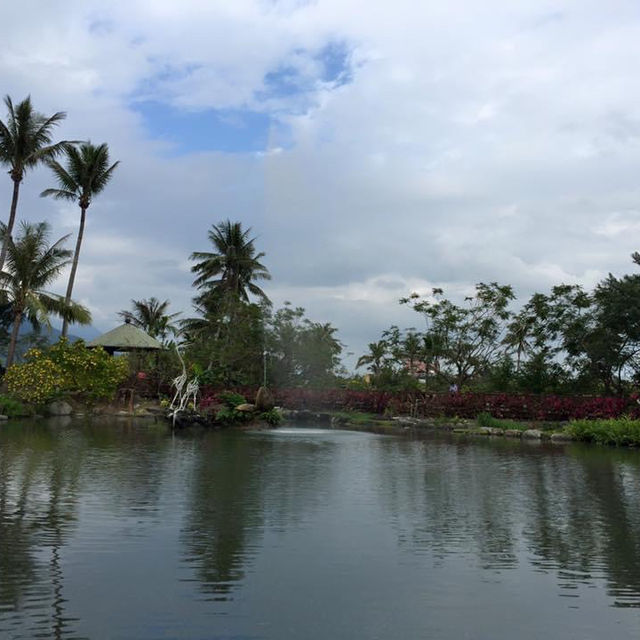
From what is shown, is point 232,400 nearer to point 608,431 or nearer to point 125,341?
point 125,341

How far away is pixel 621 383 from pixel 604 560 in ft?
76.6

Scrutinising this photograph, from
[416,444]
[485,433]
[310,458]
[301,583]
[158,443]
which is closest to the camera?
[301,583]

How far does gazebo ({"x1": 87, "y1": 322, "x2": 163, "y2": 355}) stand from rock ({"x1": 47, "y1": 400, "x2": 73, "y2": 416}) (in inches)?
155

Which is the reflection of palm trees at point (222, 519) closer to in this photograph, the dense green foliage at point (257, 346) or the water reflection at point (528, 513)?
the water reflection at point (528, 513)

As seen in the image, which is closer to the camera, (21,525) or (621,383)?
(21,525)

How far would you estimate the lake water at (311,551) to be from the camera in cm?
495

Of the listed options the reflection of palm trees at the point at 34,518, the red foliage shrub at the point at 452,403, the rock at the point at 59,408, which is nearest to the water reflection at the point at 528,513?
the reflection of palm trees at the point at 34,518

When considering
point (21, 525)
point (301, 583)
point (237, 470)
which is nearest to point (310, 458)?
point (237, 470)

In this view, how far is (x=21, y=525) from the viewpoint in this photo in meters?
7.70

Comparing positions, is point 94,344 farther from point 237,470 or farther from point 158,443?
point 237,470

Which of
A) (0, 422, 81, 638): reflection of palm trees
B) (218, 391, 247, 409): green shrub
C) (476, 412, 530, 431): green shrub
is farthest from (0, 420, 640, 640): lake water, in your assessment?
(476, 412, 530, 431): green shrub

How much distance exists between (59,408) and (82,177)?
469 inches

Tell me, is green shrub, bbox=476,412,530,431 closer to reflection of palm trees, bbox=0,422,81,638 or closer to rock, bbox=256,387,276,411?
rock, bbox=256,387,276,411

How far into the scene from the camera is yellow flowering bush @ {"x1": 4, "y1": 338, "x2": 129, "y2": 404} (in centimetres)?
2756
